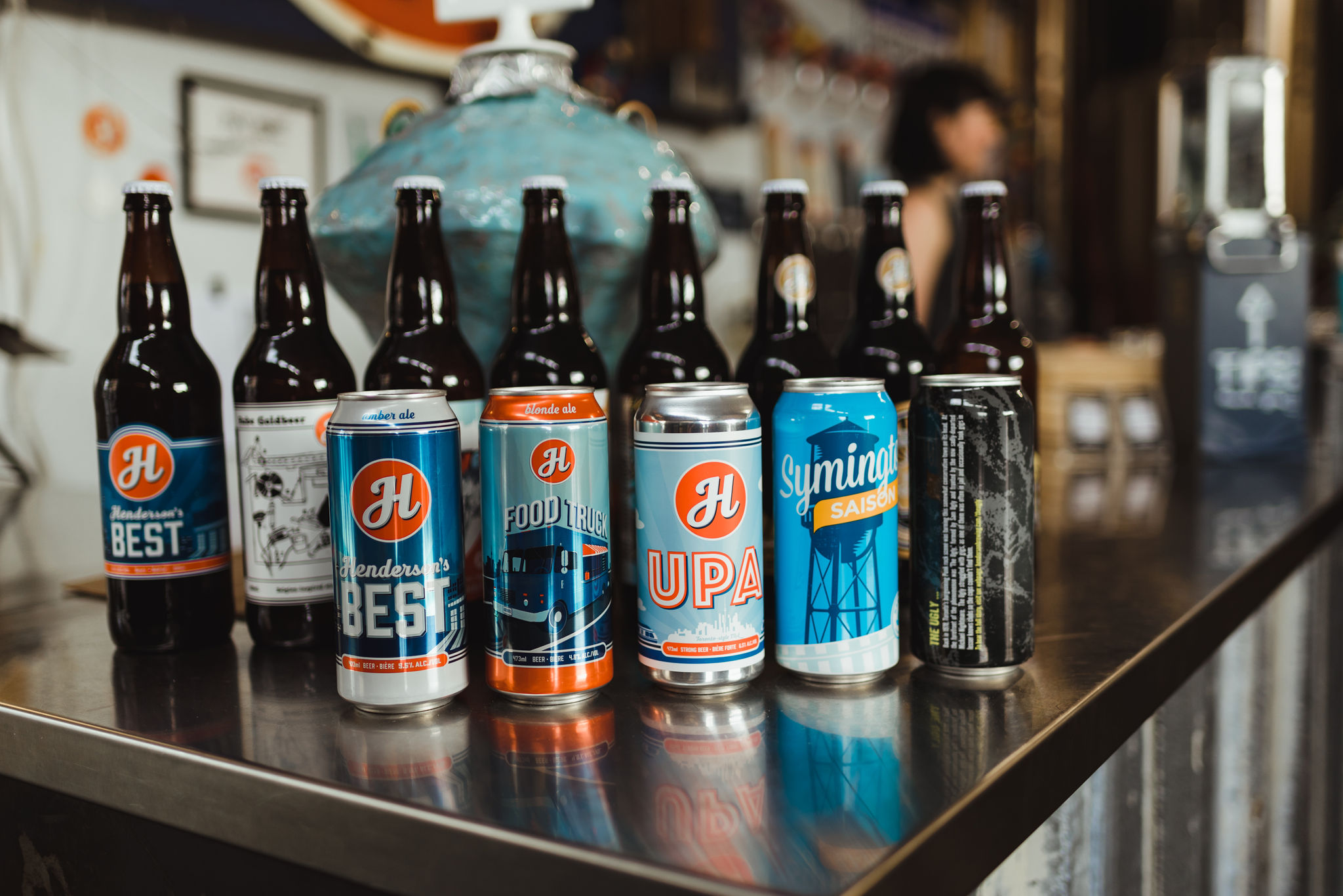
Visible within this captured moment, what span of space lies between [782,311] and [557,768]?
422 millimetres

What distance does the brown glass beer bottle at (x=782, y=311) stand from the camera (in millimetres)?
791

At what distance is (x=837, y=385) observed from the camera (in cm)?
63

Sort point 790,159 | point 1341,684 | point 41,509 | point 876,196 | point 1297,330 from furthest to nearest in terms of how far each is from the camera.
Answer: point 790,159, point 1297,330, point 41,509, point 1341,684, point 876,196

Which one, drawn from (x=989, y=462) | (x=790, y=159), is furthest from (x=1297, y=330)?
(x=790, y=159)

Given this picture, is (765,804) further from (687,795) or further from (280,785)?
(280,785)

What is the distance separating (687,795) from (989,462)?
11.6 inches

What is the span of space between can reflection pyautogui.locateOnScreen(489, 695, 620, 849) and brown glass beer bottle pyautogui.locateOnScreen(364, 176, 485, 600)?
0.16m

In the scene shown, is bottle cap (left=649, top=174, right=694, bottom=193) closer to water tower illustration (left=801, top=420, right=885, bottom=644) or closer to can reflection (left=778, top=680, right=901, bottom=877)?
water tower illustration (left=801, top=420, right=885, bottom=644)

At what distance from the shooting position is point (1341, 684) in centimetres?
155

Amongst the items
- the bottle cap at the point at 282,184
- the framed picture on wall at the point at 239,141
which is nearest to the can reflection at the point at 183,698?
the bottle cap at the point at 282,184

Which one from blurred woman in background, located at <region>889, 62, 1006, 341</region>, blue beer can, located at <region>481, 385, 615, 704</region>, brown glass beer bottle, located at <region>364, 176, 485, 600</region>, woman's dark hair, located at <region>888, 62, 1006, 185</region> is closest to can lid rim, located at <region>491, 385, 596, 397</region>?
blue beer can, located at <region>481, 385, 615, 704</region>

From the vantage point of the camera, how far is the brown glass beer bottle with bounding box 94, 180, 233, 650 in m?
0.73

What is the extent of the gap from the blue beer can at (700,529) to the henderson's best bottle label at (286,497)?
25 centimetres

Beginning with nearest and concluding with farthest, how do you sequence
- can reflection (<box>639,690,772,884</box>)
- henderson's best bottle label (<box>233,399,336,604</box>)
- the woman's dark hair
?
can reflection (<box>639,690,772,884</box>) → henderson's best bottle label (<box>233,399,336,604</box>) → the woman's dark hair
